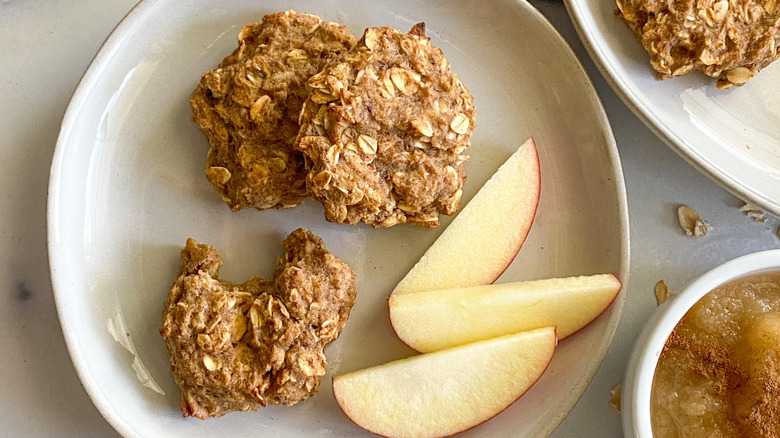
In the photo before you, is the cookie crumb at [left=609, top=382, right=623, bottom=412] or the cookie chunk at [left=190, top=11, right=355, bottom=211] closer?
the cookie chunk at [left=190, top=11, right=355, bottom=211]

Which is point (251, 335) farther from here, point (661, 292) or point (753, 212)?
point (753, 212)

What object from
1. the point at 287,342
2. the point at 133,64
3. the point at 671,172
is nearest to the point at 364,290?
the point at 287,342

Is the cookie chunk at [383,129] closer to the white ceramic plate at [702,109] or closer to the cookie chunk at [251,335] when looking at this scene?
the cookie chunk at [251,335]

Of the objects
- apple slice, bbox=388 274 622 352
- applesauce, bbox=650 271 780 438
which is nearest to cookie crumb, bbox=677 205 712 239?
applesauce, bbox=650 271 780 438

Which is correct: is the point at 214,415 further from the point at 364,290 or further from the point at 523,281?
the point at 523,281

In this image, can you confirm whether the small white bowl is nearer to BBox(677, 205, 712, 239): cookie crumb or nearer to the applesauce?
the applesauce

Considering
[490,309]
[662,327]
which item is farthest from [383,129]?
[662,327]
